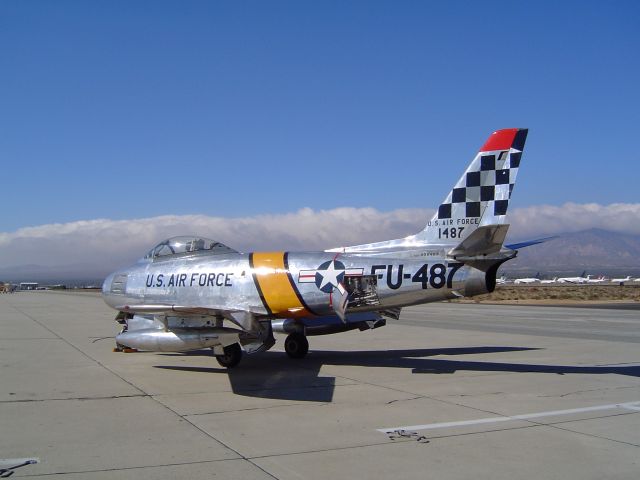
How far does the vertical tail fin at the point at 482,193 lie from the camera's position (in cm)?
1166

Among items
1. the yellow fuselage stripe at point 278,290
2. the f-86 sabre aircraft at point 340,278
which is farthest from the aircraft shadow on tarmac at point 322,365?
the yellow fuselage stripe at point 278,290

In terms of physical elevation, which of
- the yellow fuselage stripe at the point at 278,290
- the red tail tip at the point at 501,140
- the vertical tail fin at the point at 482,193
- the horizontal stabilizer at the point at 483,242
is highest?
the red tail tip at the point at 501,140

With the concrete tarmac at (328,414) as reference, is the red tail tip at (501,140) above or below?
above

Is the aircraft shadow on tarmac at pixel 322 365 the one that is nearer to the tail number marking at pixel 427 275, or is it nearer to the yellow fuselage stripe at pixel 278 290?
the yellow fuselage stripe at pixel 278 290

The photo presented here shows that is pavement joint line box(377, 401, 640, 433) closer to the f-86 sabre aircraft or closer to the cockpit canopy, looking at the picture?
the f-86 sabre aircraft

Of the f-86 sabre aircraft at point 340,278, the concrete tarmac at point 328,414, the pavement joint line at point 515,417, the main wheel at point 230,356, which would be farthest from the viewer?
the main wheel at point 230,356

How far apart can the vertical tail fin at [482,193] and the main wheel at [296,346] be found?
3.95 meters

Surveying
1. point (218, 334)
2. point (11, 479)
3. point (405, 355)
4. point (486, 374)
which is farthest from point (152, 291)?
point (11, 479)

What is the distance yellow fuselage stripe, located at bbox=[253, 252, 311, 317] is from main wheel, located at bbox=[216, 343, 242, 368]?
1.11 m

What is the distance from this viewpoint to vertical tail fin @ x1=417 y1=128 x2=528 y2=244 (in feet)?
38.2

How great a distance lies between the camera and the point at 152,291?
1378cm

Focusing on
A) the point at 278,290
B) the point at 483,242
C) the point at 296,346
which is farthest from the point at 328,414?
the point at 296,346

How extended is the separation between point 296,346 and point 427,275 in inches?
164

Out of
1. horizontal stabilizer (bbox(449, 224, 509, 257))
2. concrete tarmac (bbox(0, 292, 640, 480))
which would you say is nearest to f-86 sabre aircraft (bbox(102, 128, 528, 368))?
horizontal stabilizer (bbox(449, 224, 509, 257))
